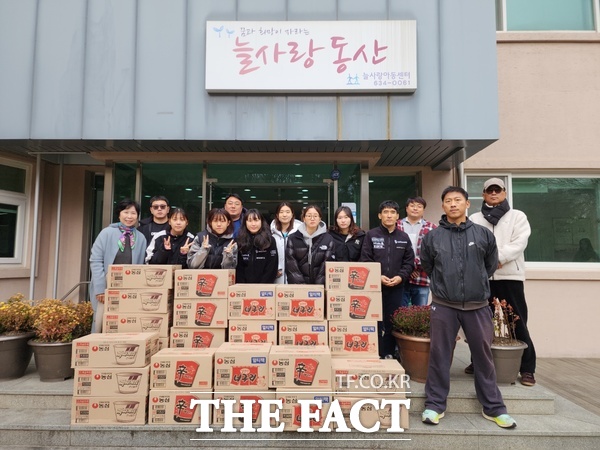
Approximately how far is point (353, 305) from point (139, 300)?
1.87 meters

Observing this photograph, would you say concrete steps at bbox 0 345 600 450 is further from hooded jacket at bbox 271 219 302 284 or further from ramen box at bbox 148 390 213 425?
hooded jacket at bbox 271 219 302 284

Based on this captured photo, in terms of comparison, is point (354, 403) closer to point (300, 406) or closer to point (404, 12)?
point (300, 406)

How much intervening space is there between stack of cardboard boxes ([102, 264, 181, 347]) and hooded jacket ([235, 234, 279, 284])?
27.4 inches

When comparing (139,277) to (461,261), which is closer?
(461,261)

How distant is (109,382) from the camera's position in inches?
114

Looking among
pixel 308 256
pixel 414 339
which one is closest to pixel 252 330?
pixel 308 256

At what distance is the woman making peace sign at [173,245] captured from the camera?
3846mm

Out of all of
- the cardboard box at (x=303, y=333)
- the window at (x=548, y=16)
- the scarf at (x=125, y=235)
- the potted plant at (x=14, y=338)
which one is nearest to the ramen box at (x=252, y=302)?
the cardboard box at (x=303, y=333)

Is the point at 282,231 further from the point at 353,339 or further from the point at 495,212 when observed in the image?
the point at 495,212

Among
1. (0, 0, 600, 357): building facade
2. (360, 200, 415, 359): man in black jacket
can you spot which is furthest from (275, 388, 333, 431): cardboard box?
(0, 0, 600, 357): building facade

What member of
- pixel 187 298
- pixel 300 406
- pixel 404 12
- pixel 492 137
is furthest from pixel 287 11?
pixel 300 406

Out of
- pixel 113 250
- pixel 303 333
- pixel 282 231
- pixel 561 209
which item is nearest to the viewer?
pixel 303 333

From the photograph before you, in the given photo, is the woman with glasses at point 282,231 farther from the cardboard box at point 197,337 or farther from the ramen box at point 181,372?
the ramen box at point 181,372

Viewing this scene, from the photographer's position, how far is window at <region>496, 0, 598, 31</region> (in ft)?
18.7
